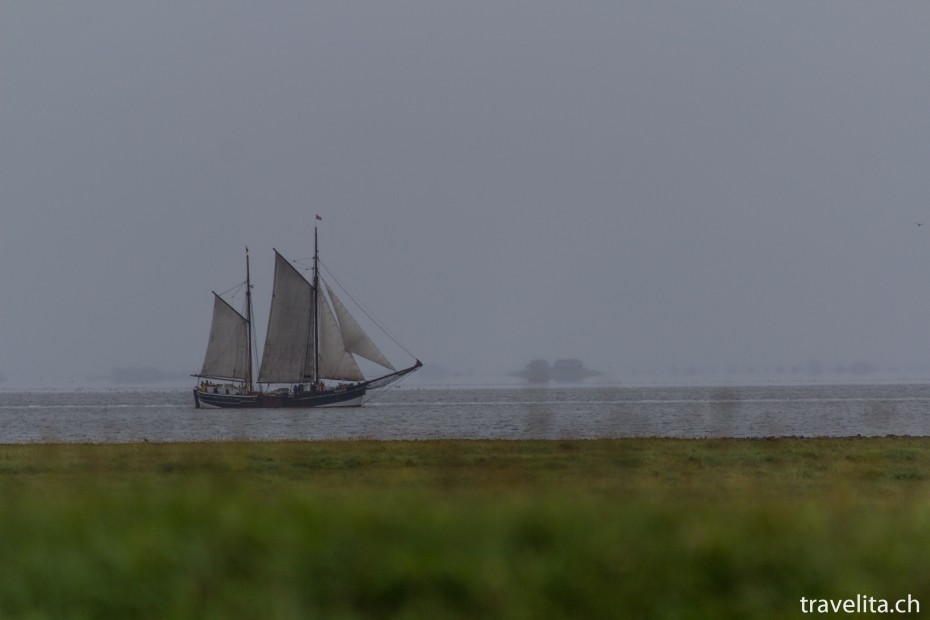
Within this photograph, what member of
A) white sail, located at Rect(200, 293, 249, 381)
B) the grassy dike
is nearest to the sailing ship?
white sail, located at Rect(200, 293, 249, 381)

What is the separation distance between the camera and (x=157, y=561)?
714 centimetres

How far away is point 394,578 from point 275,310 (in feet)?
249

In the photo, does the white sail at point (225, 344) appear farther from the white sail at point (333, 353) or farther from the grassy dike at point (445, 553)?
the grassy dike at point (445, 553)

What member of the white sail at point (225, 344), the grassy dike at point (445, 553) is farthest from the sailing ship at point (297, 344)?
the grassy dike at point (445, 553)

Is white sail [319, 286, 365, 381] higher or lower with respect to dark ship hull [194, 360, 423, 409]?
higher

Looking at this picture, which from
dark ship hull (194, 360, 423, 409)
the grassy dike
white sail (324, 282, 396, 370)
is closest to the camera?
the grassy dike

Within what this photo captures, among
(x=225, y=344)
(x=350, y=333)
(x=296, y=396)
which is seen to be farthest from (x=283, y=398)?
(x=350, y=333)

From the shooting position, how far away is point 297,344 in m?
82.9

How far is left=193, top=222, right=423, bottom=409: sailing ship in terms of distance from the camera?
3152 inches

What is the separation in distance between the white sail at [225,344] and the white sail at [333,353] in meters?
7.60

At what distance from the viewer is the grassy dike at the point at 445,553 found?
6504 millimetres

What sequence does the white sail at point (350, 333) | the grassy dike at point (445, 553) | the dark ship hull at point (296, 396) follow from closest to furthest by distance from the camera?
1. the grassy dike at point (445, 553)
2. the white sail at point (350, 333)
3. the dark ship hull at point (296, 396)

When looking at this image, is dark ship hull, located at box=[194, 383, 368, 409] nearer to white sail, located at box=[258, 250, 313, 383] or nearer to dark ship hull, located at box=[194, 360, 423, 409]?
dark ship hull, located at box=[194, 360, 423, 409]

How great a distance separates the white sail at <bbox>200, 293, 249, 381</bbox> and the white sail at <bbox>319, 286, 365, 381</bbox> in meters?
7.60
